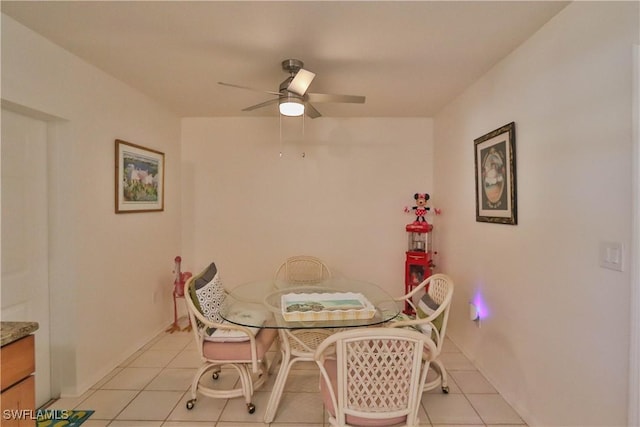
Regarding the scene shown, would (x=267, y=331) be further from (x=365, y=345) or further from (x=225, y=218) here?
(x=225, y=218)

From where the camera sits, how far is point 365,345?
135cm

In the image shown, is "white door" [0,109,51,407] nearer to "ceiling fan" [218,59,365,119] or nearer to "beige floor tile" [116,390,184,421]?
"beige floor tile" [116,390,184,421]

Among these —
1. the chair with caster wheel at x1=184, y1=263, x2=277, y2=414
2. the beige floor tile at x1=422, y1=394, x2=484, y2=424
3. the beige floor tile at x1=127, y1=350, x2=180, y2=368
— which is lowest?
the beige floor tile at x1=422, y1=394, x2=484, y2=424

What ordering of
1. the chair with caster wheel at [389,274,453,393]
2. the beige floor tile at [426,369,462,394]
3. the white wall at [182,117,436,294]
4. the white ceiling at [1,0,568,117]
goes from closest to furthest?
the white ceiling at [1,0,568,117] → the chair with caster wheel at [389,274,453,393] → the beige floor tile at [426,369,462,394] → the white wall at [182,117,436,294]

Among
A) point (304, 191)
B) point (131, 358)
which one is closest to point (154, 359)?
point (131, 358)

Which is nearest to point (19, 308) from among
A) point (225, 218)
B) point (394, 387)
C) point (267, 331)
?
point (267, 331)

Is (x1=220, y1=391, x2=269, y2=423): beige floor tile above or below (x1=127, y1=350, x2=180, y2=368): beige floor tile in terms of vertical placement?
below

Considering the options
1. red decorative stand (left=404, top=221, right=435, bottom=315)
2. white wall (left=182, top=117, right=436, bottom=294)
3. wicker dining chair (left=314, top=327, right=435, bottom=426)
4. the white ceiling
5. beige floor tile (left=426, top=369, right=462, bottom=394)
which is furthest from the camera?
white wall (left=182, top=117, right=436, bottom=294)

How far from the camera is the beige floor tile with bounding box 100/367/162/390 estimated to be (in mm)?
2357

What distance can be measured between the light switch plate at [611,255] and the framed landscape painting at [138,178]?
10.5 feet

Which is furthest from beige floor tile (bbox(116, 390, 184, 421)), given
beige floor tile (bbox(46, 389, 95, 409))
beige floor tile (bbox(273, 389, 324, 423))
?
beige floor tile (bbox(273, 389, 324, 423))

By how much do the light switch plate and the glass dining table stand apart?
1.09 meters

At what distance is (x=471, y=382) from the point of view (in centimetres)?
242

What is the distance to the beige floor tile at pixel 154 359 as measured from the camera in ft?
8.77
